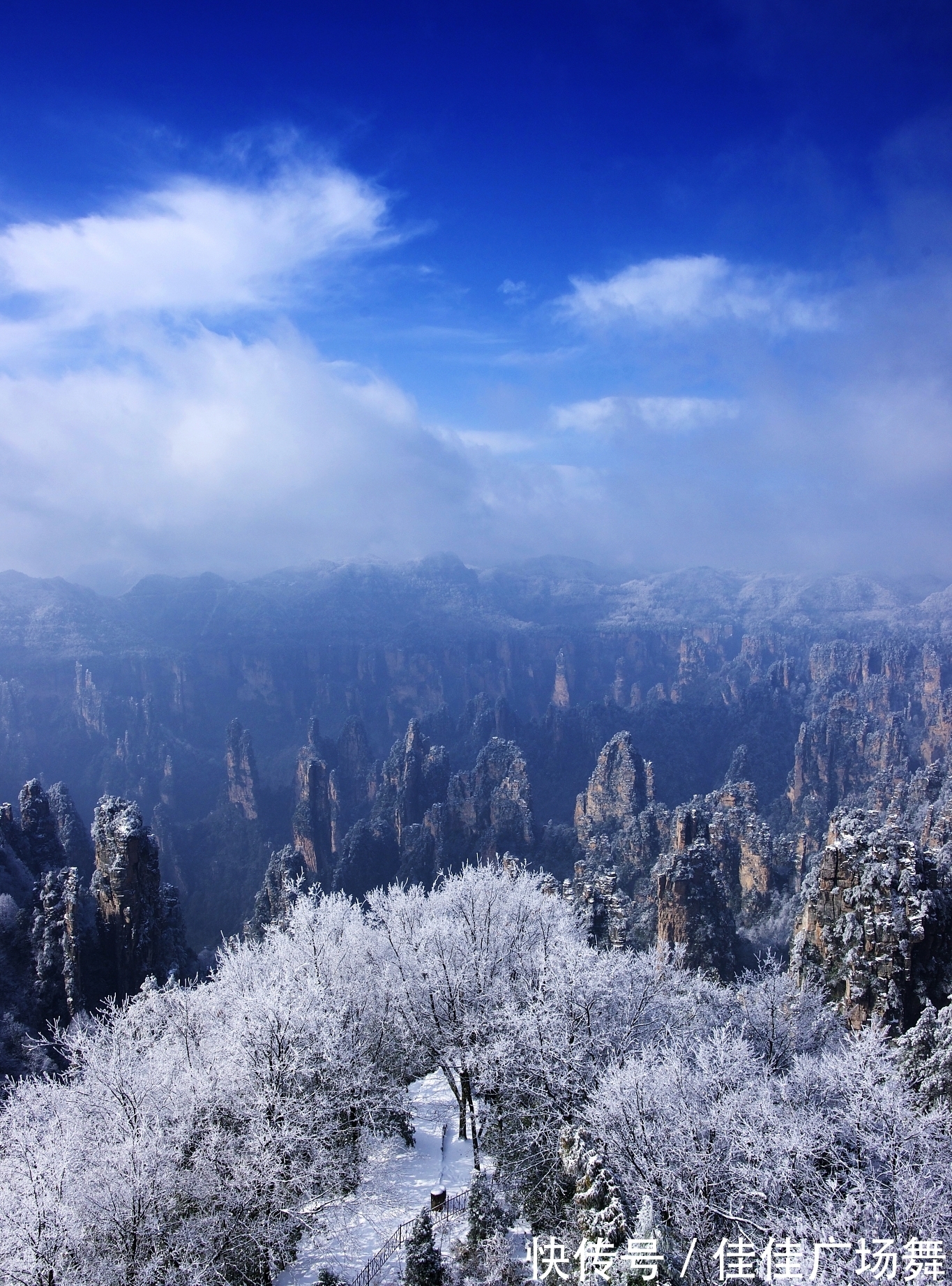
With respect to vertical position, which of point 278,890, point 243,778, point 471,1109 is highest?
point 471,1109

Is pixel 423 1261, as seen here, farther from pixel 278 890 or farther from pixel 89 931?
pixel 278 890

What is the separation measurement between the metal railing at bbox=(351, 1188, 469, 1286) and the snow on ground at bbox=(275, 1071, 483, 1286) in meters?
0.25

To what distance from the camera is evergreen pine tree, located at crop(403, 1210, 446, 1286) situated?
20.5m

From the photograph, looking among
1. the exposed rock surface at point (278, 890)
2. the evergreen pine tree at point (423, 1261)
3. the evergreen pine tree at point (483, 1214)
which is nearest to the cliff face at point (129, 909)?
the exposed rock surface at point (278, 890)

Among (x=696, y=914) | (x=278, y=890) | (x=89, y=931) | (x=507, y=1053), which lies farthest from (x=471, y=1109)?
(x=278, y=890)

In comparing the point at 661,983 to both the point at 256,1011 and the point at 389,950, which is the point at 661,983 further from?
the point at 256,1011

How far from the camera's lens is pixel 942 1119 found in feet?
81.7

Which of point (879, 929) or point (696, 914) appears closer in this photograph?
point (879, 929)

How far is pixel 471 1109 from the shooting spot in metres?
29.8

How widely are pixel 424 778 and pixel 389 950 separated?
274 ft

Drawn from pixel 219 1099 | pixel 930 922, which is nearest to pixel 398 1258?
pixel 219 1099

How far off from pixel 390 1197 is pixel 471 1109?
4.73 metres

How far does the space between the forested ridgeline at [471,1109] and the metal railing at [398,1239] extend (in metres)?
2.00

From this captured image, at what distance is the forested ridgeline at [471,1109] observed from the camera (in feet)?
66.5
